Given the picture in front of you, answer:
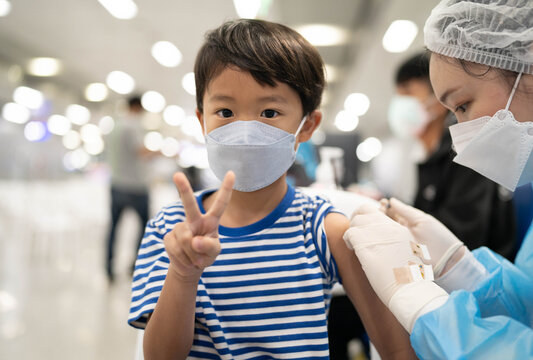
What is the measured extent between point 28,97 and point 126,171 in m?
6.57

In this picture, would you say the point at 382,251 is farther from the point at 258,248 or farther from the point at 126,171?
the point at 126,171

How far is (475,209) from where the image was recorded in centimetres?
167

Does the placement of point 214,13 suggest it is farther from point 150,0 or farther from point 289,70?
point 289,70

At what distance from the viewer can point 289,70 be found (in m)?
0.84

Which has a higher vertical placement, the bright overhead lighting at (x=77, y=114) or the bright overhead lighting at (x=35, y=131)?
the bright overhead lighting at (x=77, y=114)

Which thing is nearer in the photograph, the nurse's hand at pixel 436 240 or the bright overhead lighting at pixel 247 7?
the nurse's hand at pixel 436 240

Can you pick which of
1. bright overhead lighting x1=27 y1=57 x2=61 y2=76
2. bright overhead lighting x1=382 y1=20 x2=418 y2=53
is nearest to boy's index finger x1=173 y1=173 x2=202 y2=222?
Answer: bright overhead lighting x1=382 y1=20 x2=418 y2=53

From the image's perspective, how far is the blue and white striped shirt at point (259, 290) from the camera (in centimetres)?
79

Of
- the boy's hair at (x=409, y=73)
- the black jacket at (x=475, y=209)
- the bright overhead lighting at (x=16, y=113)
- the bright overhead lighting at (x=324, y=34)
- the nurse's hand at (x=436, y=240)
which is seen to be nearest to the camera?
the nurse's hand at (x=436, y=240)

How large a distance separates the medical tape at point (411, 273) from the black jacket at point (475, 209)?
1.03 meters

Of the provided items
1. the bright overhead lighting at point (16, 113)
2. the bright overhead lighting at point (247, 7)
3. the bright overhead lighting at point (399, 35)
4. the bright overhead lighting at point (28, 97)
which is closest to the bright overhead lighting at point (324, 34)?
the bright overhead lighting at point (399, 35)

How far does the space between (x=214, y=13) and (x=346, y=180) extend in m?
3.76

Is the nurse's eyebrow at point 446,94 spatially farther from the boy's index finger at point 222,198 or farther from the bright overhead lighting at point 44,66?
the bright overhead lighting at point 44,66

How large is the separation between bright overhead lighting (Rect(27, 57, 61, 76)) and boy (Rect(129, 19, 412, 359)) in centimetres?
794
